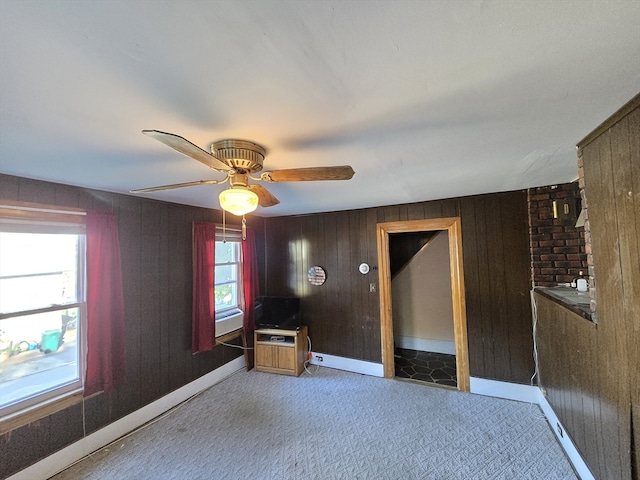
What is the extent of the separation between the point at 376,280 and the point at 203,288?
2320mm

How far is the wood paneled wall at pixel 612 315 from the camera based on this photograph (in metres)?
1.16

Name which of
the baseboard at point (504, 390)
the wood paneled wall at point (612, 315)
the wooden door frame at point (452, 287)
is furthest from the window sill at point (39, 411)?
the baseboard at point (504, 390)

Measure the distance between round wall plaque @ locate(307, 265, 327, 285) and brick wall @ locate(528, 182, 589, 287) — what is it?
2.61 meters

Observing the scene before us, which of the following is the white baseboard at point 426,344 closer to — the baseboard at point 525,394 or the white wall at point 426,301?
the white wall at point 426,301

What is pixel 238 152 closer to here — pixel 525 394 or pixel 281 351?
pixel 281 351

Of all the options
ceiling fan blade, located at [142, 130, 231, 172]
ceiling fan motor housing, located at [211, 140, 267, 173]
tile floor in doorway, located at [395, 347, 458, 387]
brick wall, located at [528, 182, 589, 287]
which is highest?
ceiling fan motor housing, located at [211, 140, 267, 173]

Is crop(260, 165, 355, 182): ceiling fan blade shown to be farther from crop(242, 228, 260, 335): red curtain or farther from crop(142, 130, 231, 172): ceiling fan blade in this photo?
crop(242, 228, 260, 335): red curtain

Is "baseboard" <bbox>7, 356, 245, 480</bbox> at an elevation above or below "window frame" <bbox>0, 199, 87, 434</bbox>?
below

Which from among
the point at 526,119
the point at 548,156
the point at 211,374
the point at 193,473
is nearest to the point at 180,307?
the point at 211,374

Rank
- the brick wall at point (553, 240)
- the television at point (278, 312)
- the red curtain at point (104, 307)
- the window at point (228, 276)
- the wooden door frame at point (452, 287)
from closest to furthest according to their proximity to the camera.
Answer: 1. the red curtain at point (104, 307)
2. the brick wall at point (553, 240)
3. the wooden door frame at point (452, 287)
4. the window at point (228, 276)
5. the television at point (278, 312)

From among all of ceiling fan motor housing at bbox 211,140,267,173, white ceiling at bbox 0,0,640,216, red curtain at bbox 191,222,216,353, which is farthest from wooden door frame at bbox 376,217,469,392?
ceiling fan motor housing at bbox 211,140,267,173

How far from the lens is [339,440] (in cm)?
238

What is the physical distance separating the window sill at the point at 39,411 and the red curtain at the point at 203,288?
113cm

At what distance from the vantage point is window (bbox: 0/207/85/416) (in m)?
1.98
